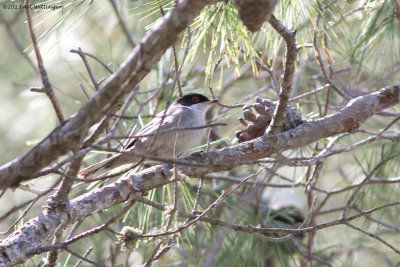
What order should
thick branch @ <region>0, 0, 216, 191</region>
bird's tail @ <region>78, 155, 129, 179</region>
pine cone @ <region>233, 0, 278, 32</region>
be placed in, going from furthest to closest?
bird's tail @ <region>78, 155, 129, 179</region>, pine cone @ <region>233, 0, 278, 32</region>, thick branch @ <region>0, 0, 216, 191</region>

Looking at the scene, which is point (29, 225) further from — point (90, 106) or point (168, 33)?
point (168, 33)

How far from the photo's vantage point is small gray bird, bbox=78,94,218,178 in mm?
2883

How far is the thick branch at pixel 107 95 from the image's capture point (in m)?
1.36

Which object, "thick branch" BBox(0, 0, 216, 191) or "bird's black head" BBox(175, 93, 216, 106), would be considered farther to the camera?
"bird's black head" BBox(175, 93, 216, 106)

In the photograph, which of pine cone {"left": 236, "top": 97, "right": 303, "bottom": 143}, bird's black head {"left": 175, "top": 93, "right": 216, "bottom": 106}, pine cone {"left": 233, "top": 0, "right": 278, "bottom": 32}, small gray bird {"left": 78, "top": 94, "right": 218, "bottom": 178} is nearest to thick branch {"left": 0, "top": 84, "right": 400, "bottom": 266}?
pine cone {"left": 236, "top": 97, "right": 303, "bottom": 143}

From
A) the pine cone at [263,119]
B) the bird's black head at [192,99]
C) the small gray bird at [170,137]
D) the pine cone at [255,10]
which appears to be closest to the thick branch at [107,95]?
the pine cone at [255,10]

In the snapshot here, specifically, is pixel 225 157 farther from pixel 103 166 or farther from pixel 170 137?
pixel 103 166

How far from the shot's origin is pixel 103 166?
2904 mm

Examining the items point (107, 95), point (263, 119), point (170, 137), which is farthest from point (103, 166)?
point (107, 95)

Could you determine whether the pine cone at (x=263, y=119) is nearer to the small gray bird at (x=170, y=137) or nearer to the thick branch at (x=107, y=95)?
the small gray bird at (x=170, y=137)

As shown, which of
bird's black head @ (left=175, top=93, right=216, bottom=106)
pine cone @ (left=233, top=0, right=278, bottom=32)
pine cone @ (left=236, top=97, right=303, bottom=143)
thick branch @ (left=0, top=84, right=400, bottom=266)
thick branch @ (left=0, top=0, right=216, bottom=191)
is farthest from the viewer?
bird's black head @ (left=175, top=93, right=216, bottom=106)

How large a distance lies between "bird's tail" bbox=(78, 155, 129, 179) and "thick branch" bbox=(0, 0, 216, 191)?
1386 millimetres

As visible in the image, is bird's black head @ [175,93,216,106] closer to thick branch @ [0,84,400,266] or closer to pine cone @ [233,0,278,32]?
thick branch @ [0,84,400,266]

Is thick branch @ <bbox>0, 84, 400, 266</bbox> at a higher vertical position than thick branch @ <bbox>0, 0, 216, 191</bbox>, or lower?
lower
